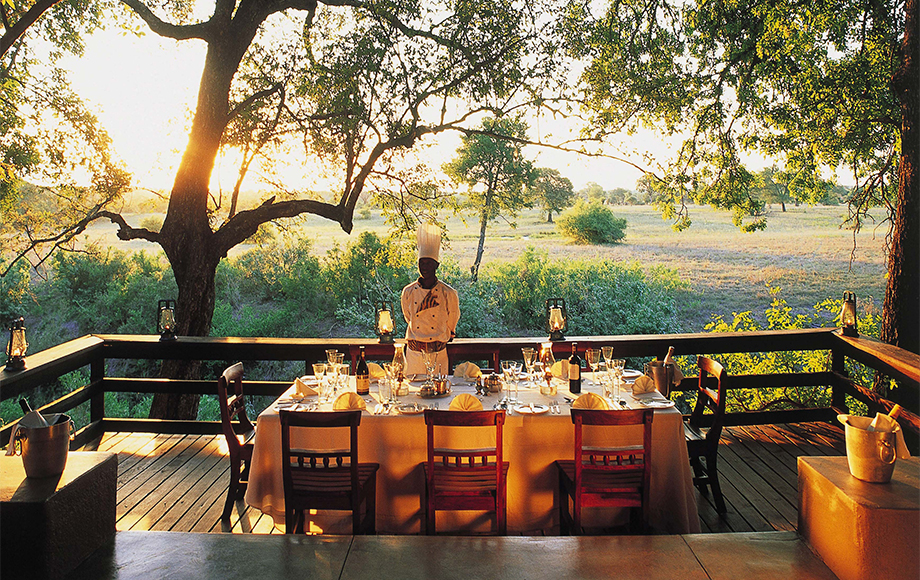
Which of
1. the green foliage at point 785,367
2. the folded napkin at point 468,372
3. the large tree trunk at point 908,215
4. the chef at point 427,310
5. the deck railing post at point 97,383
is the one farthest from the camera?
the green foliage at point 785,367

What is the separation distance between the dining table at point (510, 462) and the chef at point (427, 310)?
0.96 metres

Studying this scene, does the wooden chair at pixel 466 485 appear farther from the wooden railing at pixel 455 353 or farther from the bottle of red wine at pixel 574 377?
the wooden railing at pixel 455 353

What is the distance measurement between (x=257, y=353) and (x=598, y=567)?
3.63m

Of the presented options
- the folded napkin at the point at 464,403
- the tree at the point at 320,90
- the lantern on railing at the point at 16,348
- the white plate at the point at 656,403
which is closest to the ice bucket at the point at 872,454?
the white plate at the point at 656,403

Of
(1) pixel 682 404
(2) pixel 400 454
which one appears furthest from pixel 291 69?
(1) pixel 682 404

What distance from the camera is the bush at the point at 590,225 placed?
1866 cm

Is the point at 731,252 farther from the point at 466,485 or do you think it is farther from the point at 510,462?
the point at 466,485

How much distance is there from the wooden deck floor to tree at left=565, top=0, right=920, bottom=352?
135 inches

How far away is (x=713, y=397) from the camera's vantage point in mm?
3988

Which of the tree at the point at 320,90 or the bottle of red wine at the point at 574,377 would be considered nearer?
the bottle of red wine at the point at 574,377

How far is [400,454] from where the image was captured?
339 cm

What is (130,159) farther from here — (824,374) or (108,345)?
(824,374)

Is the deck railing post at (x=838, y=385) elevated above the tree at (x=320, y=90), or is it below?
below

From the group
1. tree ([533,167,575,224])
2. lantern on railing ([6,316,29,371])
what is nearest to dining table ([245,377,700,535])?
lantern on railing ([6,316,29,371])
